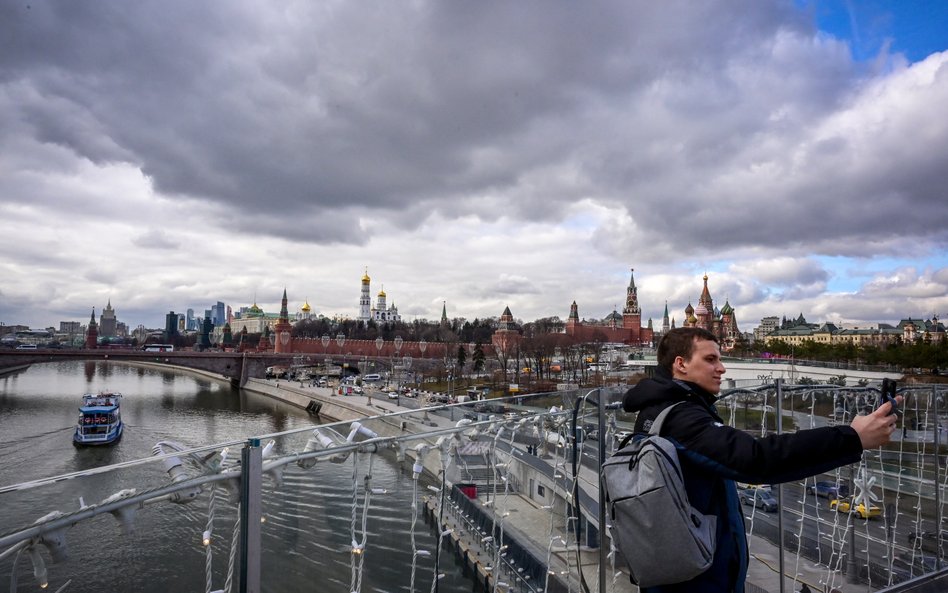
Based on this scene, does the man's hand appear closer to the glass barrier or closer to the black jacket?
the black jacket

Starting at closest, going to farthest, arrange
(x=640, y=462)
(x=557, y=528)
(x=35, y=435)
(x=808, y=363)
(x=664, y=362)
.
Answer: (x=640, y=462)
(x=664, y=362)
(x=557, y=528)
(x=35, y=435)
(x=808, y=363)

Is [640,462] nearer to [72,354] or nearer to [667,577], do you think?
[667,577]

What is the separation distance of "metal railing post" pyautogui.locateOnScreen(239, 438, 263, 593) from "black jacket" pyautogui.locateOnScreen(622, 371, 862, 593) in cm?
113

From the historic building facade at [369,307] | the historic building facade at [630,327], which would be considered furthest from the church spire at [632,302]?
the historic building facade at [369,307]

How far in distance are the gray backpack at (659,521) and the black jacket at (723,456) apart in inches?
2.9

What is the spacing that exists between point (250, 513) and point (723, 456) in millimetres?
1288

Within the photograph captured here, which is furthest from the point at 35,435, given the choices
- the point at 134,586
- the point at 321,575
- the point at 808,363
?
the point at 808,363

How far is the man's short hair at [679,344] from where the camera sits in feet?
5.69

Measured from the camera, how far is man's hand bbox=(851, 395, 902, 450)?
1.33m

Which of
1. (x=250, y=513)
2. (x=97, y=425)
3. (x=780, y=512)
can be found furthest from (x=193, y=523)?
(x=97, y=425)

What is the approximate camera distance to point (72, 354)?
115 ft

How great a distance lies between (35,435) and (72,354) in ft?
48.3

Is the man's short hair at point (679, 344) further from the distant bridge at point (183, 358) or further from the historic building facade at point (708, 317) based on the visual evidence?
the historic building facade at point (708, 317)

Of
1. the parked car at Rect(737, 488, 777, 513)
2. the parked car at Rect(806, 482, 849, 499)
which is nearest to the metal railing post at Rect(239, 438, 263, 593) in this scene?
the parked car at Rect(737, 488, 777, 513)
